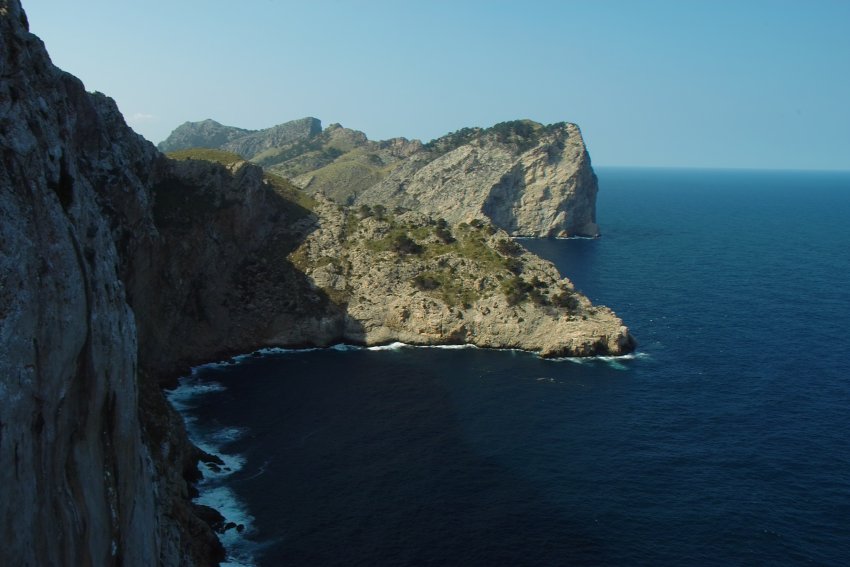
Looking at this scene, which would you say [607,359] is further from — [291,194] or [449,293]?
[291,194]

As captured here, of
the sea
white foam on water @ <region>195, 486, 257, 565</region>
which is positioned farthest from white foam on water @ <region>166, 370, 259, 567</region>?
the sea

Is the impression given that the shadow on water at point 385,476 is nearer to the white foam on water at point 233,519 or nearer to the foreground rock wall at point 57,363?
the white foam on water at point 233,519

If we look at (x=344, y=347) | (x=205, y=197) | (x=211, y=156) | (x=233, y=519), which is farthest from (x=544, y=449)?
(x=211, y=156)

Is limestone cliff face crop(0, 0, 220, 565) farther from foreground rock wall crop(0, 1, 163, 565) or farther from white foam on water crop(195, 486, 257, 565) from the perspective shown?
white foam on water crop(195, 486, 257, 565)

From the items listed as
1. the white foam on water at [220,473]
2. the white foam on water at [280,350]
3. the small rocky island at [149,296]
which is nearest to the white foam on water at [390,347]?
the small rocky island at [149,296]

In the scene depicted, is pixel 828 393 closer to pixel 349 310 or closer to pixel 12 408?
pixel 349 310

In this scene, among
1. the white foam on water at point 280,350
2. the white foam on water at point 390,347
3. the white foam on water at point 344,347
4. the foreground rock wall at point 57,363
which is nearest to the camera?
the foreground rock wall at point 57,363

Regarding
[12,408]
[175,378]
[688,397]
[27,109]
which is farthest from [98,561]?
[688,397]
